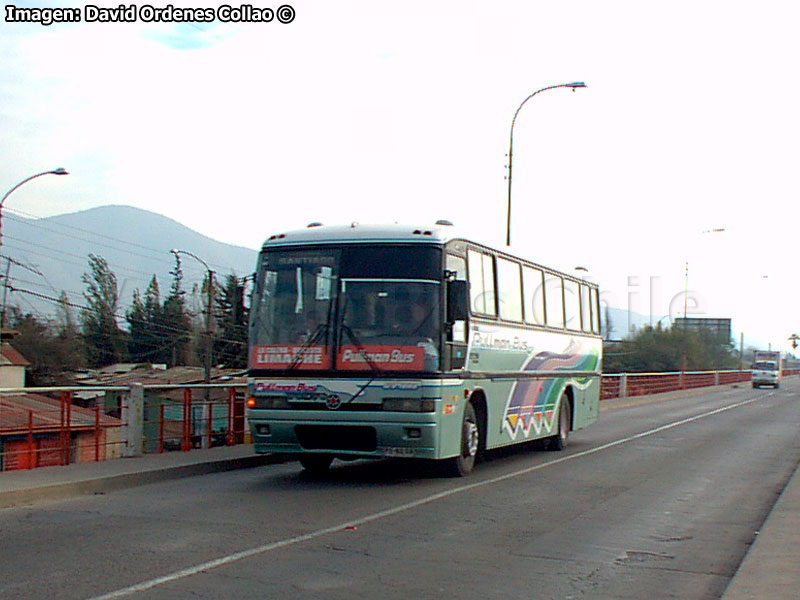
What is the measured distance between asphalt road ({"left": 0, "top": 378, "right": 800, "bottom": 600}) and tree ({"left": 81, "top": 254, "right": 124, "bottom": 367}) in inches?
3006

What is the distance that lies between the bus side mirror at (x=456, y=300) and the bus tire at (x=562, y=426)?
21.2 ft

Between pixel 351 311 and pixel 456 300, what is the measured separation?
130cm

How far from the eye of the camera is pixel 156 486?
41.9ft

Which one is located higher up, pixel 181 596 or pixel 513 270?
pixel 513 270

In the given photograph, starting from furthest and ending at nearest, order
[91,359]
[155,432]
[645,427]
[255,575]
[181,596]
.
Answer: [91,359], [645,427], [155,432], [255,575], [181,596]

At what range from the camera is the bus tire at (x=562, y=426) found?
731 inches

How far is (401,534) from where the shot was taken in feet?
30.5

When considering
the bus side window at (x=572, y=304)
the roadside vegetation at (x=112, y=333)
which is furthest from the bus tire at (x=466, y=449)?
the roadside vegetation at (x=112, y=333)

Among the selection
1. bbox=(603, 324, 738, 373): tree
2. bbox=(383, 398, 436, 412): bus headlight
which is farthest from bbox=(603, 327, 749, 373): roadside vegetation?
bbox=(383, 398, 436, 412): bus headlight

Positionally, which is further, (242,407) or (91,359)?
(91,359)

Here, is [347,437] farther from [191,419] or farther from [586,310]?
[586,310]

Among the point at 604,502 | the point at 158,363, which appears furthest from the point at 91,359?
the point at 604,502

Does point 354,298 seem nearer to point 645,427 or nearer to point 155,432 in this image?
point 155,432

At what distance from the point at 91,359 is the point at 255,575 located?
83.0 metres
